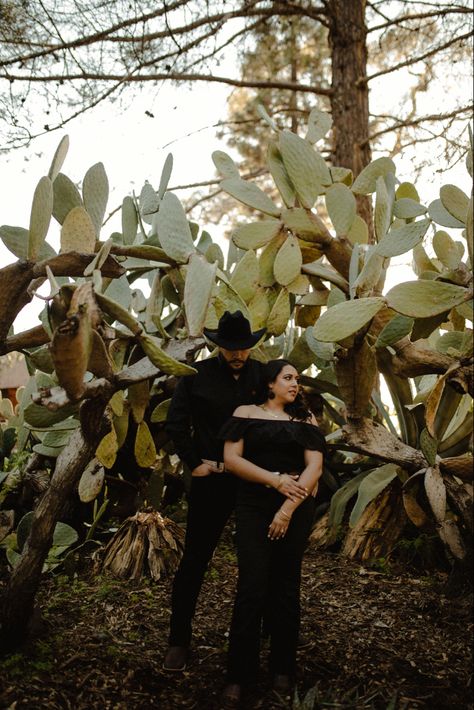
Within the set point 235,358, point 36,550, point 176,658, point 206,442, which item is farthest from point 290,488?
point 36,550

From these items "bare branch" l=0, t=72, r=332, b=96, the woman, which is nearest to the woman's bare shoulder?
the woman

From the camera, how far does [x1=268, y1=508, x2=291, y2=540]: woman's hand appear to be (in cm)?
289

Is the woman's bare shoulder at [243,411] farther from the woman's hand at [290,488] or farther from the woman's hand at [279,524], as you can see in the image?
the woman's hand at [279,524]

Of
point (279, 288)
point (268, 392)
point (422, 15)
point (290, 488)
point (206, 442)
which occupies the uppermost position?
point (422, 15)

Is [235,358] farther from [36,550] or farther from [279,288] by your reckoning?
[36,550]

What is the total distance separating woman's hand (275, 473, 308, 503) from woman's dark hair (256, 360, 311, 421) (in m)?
0.30

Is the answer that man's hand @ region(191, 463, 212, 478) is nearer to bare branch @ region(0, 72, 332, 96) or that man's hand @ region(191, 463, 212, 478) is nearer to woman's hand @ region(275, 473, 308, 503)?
woman's hand @ region(275, 473, 308, 503)

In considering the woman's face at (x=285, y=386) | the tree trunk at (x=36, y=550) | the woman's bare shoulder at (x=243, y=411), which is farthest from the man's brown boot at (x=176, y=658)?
the woman's face at (x=285, y=386)

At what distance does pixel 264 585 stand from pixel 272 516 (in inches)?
10.7

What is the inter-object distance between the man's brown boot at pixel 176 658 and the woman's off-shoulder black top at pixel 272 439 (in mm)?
854

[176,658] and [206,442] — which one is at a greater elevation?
[206,442]

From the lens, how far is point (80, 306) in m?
2.45

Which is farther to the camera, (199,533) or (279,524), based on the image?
(199,533)

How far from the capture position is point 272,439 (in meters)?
3.00
